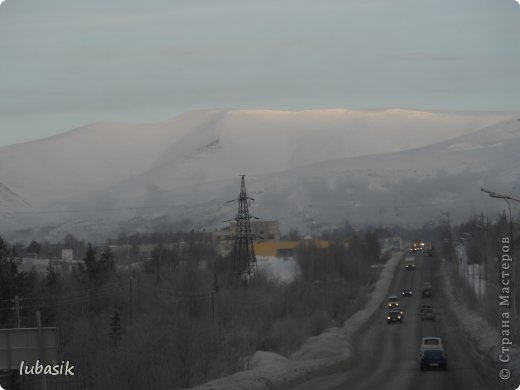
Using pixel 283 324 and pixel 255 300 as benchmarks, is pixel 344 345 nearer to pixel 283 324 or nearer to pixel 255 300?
pixel 283 324

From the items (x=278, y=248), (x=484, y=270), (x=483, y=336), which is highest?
(x=278, y=248)

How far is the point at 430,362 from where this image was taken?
33.8m

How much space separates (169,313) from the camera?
54.3 metres

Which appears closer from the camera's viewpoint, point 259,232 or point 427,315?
point 427,315

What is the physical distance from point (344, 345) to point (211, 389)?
17.8m

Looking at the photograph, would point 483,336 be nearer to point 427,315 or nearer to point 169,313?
point 427,315

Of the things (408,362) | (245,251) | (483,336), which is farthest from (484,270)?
(245,251)

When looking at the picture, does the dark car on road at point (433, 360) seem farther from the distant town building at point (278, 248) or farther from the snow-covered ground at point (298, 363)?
the distant town building at point (278, 248)

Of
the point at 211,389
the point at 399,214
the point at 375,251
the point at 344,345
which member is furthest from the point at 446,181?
the point at 211,389

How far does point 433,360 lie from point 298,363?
4510mm

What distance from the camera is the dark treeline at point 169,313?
125 ft

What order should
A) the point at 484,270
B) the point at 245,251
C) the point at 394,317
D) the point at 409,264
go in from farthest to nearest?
1. the point at 409,264
2. the point at 245,251
3. the point at 394,317
4. the point at 484,270

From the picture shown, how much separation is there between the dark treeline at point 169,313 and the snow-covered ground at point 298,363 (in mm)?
1605

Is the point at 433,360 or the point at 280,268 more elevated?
the point at 280,268
